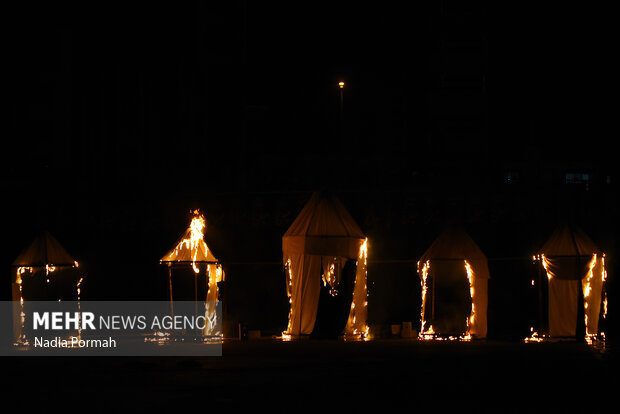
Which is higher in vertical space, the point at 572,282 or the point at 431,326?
the point at 572,282

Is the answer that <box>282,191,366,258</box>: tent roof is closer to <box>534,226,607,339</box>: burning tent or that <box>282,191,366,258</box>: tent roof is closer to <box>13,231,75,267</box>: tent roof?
<box>534,226,607,339</box>: burning tent

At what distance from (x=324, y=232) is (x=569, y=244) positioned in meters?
5.38

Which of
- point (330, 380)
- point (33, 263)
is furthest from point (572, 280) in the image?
point (33, 263)

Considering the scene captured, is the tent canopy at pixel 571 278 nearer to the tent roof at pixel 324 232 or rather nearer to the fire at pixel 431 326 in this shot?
the fire at pixel 431 326

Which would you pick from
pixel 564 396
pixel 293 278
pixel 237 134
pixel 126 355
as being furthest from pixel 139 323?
pixel 564 396

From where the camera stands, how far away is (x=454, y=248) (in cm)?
2048

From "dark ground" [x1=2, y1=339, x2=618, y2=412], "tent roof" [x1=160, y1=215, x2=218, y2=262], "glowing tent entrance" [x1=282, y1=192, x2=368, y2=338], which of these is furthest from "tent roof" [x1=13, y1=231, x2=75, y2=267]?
"glowing tent entrance" [x1=282, y1=192, x2=368, y2=338]

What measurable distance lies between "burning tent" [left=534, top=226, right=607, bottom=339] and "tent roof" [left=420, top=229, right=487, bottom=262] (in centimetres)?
144

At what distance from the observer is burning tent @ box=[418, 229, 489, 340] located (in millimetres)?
20453

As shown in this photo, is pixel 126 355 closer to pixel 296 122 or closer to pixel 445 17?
pixel 296 122

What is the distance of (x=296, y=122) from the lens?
31.3m

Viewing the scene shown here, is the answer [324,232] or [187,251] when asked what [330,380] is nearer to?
[324,232]

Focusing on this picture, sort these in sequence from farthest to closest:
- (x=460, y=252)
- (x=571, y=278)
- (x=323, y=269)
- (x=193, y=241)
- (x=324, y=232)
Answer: (x=193, y=241), (x=460, y=252), (x=323, y=269), (x=571, y=278), (x=324, y=232)

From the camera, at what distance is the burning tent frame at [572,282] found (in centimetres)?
1969
